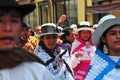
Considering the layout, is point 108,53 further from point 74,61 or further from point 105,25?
point 74,61

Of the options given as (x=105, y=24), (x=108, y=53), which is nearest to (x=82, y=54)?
(x=108, y=53)

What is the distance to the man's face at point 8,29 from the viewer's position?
225 centimetres

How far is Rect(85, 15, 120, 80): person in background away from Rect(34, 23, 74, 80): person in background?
1871mm

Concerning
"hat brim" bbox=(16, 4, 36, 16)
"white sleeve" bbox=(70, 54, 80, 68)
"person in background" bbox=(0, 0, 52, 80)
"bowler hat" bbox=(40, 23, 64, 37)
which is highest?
"hat brim" bbox=(16, 4, 36, 16)

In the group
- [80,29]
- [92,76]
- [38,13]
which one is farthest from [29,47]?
[38,13]

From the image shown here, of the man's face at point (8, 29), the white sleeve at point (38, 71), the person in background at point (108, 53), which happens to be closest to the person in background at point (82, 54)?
the person in background at point (108, 53)

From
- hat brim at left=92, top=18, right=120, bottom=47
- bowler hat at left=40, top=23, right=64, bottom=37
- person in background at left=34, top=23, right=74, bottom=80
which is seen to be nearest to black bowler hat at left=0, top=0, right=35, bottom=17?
hat brim at left=92, top=18, right=120, bottom=47

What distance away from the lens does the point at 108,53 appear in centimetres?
407

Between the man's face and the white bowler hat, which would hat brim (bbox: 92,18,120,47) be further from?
the man's face

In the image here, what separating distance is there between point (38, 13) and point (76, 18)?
18.4 ft

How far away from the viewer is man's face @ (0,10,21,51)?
225cm

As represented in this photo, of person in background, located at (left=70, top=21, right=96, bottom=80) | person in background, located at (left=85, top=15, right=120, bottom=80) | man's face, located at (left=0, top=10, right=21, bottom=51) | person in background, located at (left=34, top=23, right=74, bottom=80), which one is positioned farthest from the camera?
person in background, located at (left=70, top=21, right=96, bottom=80)

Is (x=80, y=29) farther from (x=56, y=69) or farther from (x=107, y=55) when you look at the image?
(x=107, y=55)

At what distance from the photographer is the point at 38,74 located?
7.91 ft
